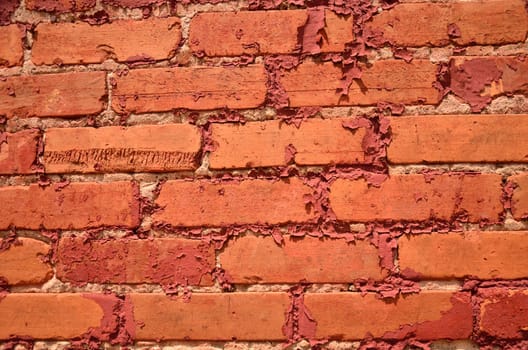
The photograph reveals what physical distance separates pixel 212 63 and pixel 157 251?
1.56 ft

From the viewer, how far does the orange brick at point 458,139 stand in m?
1.03

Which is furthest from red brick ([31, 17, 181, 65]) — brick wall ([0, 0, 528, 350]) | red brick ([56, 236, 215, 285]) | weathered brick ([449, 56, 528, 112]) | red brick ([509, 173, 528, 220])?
red brick ([509, 173, 528, 220])

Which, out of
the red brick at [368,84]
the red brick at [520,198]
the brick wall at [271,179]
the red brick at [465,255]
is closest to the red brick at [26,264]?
the brick wall at [271,179]

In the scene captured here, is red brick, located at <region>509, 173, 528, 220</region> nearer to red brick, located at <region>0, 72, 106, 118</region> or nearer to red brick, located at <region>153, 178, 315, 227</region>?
red brick, located at <region>153, 178, 315, 227</region>

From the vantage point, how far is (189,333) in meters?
1.04

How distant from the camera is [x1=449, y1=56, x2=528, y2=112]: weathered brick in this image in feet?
3.42

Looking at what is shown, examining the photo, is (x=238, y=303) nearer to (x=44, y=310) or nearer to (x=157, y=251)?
(x=157, y=251)

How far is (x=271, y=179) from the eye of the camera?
3.44 ft

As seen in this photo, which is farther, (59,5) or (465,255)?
(59,5)

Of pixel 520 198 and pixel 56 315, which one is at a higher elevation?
pixel 520 198

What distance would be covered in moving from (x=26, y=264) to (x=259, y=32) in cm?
80

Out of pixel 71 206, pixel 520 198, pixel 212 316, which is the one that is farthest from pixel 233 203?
pixel 520 198

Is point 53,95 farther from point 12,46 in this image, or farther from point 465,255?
point 465,255

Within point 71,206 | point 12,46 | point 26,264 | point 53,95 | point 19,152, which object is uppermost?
point 12,46
